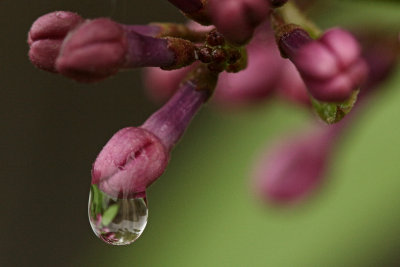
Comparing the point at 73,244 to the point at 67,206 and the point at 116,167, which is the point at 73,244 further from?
the point at 116,167

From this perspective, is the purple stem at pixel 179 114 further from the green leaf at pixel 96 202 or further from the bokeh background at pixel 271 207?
the bokeh background at pixel 271 207

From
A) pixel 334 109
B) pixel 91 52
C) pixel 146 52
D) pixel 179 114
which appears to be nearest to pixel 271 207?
pixel 179 114

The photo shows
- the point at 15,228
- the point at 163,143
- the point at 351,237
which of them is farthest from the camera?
the point at 15,228

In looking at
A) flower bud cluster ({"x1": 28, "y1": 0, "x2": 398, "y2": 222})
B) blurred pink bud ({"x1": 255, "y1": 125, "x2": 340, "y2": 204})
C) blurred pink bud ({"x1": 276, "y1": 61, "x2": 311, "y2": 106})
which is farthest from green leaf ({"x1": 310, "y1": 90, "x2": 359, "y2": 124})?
blurred pink bud ({"x1": 255, "y1": 125, "x2": 340, "y2": 204})

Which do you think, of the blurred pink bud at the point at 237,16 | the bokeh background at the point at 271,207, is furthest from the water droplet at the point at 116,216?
the bokeh background at the point at 271,207

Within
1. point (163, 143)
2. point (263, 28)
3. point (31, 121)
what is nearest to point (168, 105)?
point (163, 143)

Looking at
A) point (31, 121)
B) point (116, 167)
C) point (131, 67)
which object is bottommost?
point (116, 167)

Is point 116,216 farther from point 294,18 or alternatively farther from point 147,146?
point 294,18
